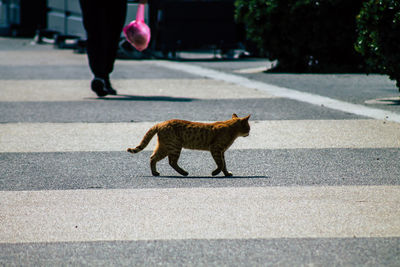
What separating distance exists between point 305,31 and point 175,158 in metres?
14.3

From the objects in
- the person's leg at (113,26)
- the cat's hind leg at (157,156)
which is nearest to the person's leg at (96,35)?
the person's leg at (113,26)

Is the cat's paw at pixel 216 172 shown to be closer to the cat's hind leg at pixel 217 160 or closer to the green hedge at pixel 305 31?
the cat's hind leg at pixel 217 160

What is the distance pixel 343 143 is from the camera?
376 inches

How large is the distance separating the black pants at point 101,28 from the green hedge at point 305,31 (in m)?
6.59

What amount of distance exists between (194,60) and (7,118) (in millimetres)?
15113

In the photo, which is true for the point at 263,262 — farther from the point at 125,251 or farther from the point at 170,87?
the point at 170,87

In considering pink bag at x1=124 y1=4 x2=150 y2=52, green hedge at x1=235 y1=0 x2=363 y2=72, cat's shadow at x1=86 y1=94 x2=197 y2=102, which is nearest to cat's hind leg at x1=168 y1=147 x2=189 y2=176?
cat's shadow at x1=86 y1=94 x2=197 y2=102

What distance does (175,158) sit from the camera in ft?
24.5

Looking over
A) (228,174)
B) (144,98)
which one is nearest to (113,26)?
(144,98)

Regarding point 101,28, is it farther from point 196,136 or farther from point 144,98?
point 196,136

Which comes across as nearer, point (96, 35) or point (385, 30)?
point (385, 30)

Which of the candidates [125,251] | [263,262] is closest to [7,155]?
[125,251]

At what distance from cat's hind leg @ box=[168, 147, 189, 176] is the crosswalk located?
0.25 ft

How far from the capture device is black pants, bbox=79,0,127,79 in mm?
14844
